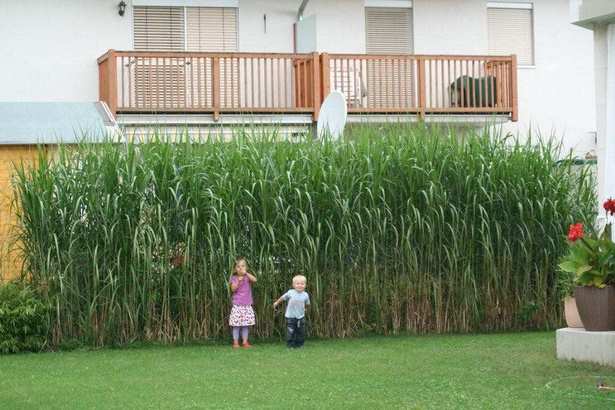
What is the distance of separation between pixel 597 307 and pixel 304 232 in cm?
389

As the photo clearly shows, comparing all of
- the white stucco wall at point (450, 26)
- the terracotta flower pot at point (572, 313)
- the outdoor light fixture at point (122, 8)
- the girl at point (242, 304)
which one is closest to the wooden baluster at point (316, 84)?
the white stucco wall at point (450, 26)

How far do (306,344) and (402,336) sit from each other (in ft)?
4.31

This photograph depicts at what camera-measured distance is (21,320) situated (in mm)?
13961

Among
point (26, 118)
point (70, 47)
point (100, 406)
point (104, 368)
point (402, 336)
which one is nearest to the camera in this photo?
point (100, 406)

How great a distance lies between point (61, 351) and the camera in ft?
46.5

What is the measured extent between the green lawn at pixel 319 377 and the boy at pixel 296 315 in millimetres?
188

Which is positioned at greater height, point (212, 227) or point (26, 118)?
point (26, 118)

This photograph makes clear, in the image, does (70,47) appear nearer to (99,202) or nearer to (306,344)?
(99,202)

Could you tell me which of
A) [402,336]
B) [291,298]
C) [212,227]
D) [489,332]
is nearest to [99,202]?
[212,227]

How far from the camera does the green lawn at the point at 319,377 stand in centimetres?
1018

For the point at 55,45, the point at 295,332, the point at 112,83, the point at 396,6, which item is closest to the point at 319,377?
the point at 295,332

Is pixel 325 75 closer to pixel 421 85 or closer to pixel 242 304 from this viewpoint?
pixel 421 85

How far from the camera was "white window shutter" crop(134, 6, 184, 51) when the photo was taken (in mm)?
23922

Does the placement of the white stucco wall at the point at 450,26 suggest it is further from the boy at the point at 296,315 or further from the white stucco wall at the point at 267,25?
the boy at the point at 296,315
